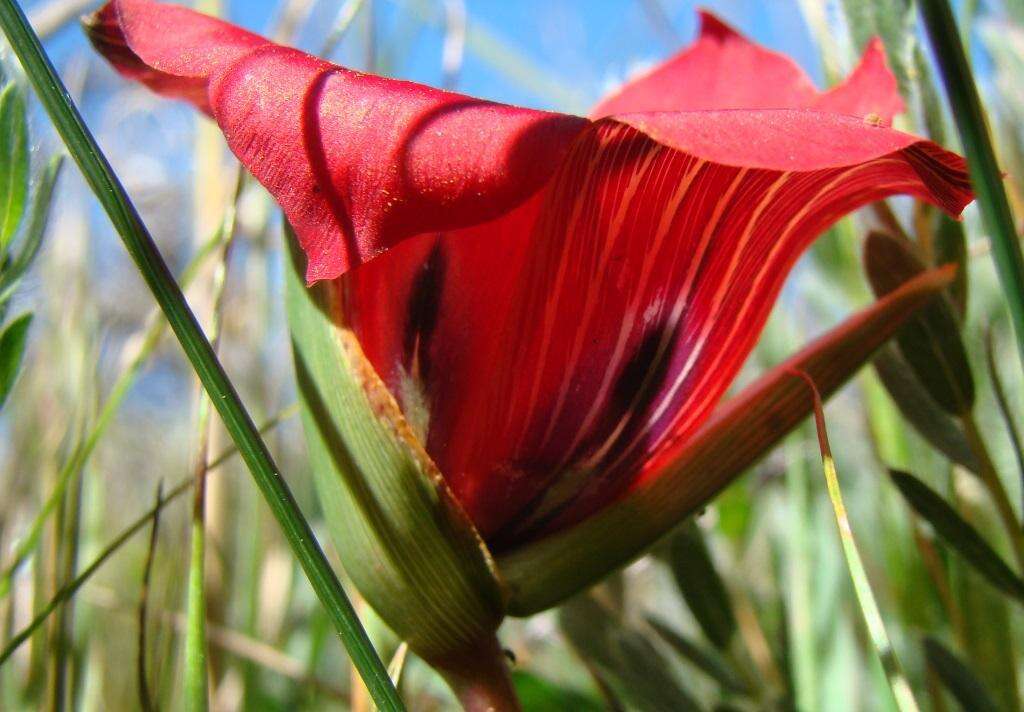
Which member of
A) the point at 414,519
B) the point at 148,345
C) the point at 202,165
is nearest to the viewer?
the point at 414,519

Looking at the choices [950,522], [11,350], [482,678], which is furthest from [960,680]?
[11,350]

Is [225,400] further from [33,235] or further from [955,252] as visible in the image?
[955,252]

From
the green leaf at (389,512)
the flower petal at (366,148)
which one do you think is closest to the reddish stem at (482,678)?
the green leaf at (389,512)

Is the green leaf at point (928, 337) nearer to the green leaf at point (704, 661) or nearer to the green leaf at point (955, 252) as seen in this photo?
the green leaf at point (955, 252)

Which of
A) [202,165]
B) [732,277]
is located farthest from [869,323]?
[202,165]

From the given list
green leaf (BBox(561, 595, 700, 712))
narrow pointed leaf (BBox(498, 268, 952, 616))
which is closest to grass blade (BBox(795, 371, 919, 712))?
narrow pointed leaf (BBox(498, 268, 952, 616))

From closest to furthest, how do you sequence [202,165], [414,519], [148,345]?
A: [414,519] < [148,345] < [202,165]

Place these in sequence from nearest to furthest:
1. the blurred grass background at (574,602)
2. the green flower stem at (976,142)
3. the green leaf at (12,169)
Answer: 1. the green flower stem at (976,142)
2. the green leaf at (12,169)
3. the blurred grass background at (574,602)

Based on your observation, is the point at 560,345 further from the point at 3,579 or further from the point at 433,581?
the point at 3,579
